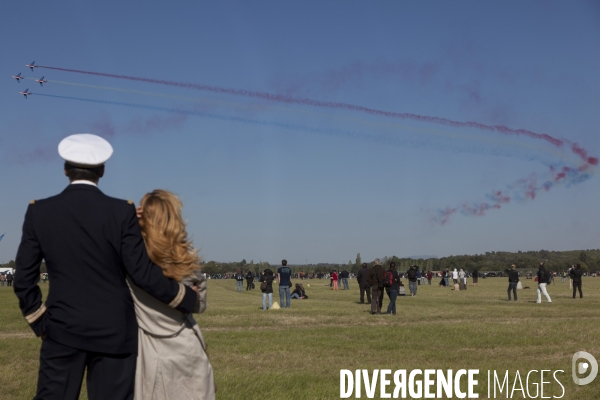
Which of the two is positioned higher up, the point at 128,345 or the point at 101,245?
the point at 101,245

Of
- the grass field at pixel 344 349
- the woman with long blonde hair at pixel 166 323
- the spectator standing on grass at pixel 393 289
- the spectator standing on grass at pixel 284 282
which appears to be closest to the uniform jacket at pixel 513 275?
the grass field at pixel 344 349

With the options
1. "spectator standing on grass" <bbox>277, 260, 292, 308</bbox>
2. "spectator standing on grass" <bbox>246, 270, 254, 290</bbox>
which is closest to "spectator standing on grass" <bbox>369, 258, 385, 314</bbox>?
"spectator standing on grass" <bbox>277, 260, 292, 308</bbox>

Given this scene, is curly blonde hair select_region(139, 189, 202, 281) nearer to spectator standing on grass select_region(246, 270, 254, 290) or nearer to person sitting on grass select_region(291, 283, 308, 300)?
person sitting on grass select_region(291, 283, 308, 300)

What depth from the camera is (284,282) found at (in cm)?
2538

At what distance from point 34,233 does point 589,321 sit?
56.9ft

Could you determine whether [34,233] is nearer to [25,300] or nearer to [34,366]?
[25,300]

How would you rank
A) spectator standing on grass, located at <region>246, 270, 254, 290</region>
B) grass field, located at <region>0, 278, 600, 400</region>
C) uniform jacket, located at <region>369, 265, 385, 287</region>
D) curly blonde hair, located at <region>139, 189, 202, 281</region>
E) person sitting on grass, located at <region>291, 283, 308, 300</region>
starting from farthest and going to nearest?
spectator standing on grass, located at <region>246, 270, 254, 290</region>, person sitting on grass, located at <region>291, 283, 308, 300</region>, uniform jacket, located at <region>369, 265, 385, 287</region>, grass field, located at <region>0, 278, 600, 400</region>, curly blonde hair, located at <region>139, 189, 202, 281</region>

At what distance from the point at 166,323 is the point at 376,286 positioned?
63.0 ft

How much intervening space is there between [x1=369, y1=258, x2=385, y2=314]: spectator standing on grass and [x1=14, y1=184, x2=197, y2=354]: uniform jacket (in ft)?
61.6

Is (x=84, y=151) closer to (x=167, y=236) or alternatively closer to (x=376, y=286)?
(x=167, y=236)

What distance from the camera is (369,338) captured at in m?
14.9

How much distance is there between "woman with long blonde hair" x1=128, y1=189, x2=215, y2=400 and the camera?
3982mm

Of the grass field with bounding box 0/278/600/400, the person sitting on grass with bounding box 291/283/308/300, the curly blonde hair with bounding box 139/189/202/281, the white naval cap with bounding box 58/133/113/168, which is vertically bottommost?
the grass field with bounding box 0/278/600/400

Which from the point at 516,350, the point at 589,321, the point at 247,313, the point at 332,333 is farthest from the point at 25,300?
the point at 247,313
